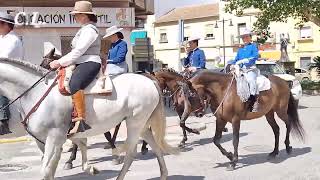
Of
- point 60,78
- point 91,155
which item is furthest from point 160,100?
point 91,155

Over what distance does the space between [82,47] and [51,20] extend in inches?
495

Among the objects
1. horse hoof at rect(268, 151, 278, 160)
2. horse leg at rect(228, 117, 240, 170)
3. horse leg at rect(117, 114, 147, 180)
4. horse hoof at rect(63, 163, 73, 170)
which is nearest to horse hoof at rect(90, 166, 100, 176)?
horse hoof at rect(63, 163, 73, 170)

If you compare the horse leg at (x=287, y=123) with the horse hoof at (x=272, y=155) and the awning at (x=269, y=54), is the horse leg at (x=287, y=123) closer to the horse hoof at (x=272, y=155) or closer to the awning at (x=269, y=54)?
the horse hoof at (x=272, y=155)

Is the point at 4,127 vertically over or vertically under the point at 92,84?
under

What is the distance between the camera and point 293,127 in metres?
10.1

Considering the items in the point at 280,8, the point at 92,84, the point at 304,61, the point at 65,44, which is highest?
the point at 280,8

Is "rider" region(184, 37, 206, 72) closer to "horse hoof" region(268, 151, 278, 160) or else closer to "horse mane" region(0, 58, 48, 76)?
"horse hoof" region(268, 151, 278, 160)

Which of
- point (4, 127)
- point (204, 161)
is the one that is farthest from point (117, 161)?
point (4, 127)

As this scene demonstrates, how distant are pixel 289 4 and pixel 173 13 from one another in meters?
39.7

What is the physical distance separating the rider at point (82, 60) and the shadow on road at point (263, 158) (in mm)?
3419

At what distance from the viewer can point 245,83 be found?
8773 mm

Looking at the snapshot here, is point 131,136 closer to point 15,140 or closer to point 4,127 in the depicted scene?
point 4,127

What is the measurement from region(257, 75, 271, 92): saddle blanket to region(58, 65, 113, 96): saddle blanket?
3.69 m

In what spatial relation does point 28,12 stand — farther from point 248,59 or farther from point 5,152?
point 248,59
